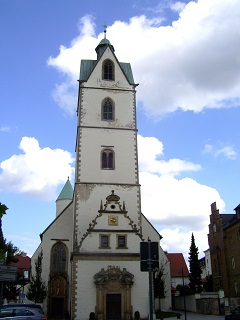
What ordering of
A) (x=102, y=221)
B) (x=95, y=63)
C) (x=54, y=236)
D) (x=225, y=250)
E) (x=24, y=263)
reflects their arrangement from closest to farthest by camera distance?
(x=102, y=221) → (x=54, y=236) → (x=95, y=63) → (x=225, y=250) → (x=24, y=263)

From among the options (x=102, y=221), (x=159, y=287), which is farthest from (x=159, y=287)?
(x=102, y=221)

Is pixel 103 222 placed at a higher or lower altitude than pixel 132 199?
lower

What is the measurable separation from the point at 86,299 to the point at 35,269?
803cm

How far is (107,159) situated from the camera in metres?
40.3

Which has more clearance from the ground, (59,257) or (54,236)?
(54,236)

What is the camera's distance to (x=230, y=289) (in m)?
47.7

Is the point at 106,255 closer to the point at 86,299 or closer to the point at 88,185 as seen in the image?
the point at 86,299

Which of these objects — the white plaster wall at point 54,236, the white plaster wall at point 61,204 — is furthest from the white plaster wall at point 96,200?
the white plaster wall at point 61,204

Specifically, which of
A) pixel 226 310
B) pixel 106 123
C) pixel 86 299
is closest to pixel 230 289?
pixel 226 310

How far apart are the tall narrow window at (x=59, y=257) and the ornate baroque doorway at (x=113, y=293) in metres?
6.86

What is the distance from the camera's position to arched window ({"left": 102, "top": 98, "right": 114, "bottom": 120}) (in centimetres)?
4247

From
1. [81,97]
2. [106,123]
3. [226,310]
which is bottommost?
[226,310]

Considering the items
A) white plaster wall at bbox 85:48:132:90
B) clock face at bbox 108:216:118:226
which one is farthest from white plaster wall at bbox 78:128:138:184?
white plaster wall at bbox 85:48:132:90

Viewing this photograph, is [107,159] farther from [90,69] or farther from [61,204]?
[61,204]
